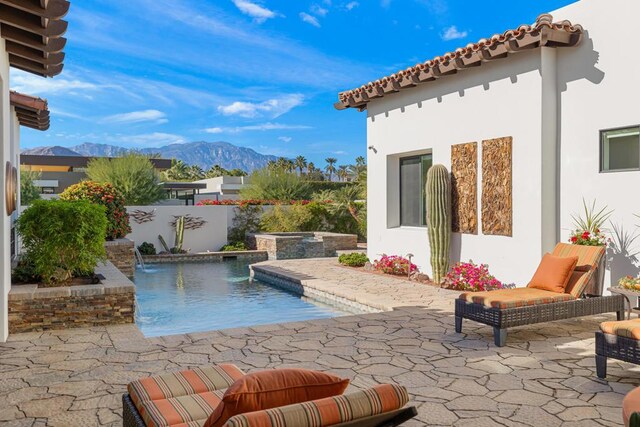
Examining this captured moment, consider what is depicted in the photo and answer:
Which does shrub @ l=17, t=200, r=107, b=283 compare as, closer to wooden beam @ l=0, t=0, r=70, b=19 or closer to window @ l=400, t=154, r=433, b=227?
wooden beam @ l=0, t=0, r=70, b=19

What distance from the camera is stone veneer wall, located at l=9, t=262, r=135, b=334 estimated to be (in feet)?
24.4

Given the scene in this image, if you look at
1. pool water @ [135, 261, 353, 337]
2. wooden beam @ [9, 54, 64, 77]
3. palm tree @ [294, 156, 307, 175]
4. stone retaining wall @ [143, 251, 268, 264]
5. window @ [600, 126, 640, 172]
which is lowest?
pool water @ [135, 261, 353, 337]

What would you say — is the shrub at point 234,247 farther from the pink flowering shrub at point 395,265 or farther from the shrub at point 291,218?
the pink flowering shrub at point 395,265

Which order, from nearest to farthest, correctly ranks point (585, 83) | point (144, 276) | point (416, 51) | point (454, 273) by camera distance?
point (585, 83) < point (454, 273) < point (144, 276) < point (416, 51)

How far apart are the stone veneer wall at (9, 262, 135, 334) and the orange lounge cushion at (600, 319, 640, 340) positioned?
6.28 metres

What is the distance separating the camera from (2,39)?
7.06 m

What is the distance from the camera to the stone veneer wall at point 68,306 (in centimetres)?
745

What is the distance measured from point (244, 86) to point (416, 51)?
10398 centimetres

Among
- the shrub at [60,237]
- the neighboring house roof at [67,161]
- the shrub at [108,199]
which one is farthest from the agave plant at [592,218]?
the neighboring house roof at [67,161]

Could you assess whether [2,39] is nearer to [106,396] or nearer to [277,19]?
[106,396]

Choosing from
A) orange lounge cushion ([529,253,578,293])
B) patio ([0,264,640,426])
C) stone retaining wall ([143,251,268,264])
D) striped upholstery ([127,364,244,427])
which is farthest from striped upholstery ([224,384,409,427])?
stone retaining wall ([143,251,268,264])

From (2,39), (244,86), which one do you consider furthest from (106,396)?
(244,86)

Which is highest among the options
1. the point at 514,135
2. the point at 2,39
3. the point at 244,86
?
the point at 244,86

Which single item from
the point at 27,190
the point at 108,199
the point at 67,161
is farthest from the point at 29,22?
the point at 67,161
